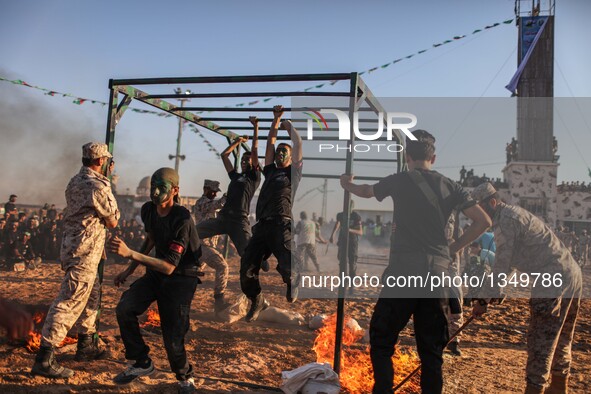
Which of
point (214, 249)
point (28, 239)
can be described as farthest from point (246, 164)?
point (28, 239)

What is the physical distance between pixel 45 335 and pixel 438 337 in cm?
323

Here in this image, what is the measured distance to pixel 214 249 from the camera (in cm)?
716

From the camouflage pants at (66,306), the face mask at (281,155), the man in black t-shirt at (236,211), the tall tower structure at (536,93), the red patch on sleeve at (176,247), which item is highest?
the tall tower structure at (536,93)

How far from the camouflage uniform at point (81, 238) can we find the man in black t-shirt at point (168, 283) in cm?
54

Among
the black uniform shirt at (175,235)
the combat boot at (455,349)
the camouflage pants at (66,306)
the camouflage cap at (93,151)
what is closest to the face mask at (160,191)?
the black uniform shirt at (175,235)

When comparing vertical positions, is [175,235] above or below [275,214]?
below

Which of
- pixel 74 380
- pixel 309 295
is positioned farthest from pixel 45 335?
pixel 309 295

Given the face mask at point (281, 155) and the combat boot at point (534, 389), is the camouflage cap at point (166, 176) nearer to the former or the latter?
the face mask at point (281, 155)

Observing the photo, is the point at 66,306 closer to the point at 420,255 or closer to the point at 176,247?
the point at 176,247

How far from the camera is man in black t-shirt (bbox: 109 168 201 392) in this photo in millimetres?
3645

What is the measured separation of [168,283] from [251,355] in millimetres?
1861

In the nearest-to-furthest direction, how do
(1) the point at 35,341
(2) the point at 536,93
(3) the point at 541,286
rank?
(3) the point at 541,286
(1) the point at 35,341
(2) the point at 536,93

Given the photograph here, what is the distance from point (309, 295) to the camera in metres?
9.01

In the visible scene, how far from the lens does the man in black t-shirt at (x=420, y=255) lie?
126 inches
